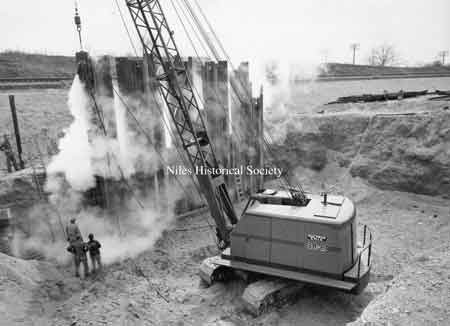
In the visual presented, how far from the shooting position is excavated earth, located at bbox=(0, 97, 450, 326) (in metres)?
7.88

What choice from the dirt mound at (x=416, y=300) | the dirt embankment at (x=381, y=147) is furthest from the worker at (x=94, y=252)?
the dirt embankment at (x=381, y=147)

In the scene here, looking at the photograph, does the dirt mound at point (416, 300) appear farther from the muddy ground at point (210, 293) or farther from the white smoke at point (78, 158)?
the white smoke at point (78, 158)

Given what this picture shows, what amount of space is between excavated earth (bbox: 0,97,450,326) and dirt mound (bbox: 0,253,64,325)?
28mm

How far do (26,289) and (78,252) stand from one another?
164 centimetres

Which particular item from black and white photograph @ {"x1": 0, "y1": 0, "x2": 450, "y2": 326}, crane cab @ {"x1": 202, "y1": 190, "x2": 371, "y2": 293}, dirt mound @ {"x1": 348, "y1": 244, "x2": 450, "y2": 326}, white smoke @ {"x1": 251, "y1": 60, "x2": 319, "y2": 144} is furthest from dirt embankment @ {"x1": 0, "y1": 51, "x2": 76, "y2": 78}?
dirt mound @ {"x1": 348, "y1": 244, "x2": 450, "y2": 326}

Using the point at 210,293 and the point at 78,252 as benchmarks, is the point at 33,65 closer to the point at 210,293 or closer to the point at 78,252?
the point at 78,252

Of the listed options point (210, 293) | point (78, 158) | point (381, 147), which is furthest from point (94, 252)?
point (381, 147)

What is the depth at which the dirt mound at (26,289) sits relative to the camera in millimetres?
7656

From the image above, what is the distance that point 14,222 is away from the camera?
10.9 meters

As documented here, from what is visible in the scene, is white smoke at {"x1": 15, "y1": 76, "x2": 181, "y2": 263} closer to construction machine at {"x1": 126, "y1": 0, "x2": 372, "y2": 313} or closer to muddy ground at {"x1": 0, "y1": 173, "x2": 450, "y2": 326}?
muddy ground at {"x1": 0, "y1": 173, "x2": 450, "y2": 326}

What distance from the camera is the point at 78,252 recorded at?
391 inches

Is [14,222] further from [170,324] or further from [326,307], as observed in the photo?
[326,307]

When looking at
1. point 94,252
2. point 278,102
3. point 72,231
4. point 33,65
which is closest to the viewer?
point 72,231

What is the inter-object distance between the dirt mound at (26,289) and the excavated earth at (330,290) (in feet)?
0.09
